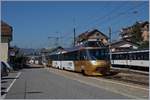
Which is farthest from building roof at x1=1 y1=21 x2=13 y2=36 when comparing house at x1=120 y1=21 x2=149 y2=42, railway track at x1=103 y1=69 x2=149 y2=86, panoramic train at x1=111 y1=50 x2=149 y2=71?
house at x1=120 y1=21 x2=149 y2=42

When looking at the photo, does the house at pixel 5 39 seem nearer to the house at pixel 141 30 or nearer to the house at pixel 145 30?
the house at pixel 141 30

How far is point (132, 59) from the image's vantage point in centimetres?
5609

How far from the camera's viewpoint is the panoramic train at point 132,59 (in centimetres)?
4947

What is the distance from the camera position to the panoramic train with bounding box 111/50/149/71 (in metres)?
49.5

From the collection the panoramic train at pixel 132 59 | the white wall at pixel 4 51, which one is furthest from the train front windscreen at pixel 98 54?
the white wall at pixel 4 51

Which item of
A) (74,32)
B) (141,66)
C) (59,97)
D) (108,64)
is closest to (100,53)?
(108,64)

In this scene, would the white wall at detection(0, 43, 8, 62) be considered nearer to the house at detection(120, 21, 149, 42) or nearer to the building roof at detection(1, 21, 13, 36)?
the building roof at detection(1, 21, 13, 36)

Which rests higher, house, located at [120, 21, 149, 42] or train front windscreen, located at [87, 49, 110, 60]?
house, located at [120, 21, 149, 42]

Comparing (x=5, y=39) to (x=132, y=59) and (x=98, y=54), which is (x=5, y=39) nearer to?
(x=132, y=59)

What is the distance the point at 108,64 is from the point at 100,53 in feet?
3.80

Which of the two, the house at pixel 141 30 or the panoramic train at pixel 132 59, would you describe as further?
the house at pixel 141 30

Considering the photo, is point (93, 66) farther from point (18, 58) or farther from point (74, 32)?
point (18, 58)

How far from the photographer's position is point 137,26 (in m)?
125

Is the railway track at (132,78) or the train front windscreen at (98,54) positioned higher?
the train front windscreen at (98,54)
